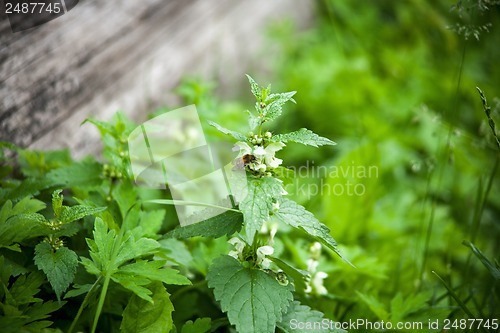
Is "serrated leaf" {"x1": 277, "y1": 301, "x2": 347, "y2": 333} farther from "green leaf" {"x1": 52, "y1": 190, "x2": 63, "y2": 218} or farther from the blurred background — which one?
"green leaf" {"x1": 52, "y1": 190, "x2": 63, "y2": 218}

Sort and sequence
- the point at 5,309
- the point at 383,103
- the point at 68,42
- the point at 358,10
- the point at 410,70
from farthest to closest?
1. the point at 358,10
2. the point at 410,70
3. the point at 383,103
4. the point at 68,42
5. the point at 5,309

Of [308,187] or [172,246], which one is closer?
[172,246]

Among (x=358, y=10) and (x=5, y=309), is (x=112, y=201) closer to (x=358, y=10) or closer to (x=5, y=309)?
(x=5, y=309)

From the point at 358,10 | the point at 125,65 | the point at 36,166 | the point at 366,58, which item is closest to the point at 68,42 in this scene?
the point at 125,65

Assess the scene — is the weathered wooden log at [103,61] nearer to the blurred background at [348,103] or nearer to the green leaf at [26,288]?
the blurred background at [348,103]

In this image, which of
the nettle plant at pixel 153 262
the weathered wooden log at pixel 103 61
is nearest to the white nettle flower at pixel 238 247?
the nettle plant at pixel 153 262

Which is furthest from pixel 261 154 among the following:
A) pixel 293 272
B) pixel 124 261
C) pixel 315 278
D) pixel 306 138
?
pixel 315 278

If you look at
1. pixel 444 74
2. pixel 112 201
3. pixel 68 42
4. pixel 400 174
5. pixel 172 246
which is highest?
pixel 68 42

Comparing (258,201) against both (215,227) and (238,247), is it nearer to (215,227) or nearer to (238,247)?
(215,227)
